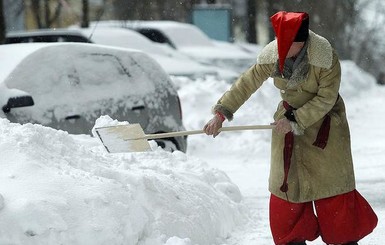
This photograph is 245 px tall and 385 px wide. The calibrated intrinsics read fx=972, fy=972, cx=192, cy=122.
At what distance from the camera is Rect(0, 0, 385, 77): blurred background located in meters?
33.2

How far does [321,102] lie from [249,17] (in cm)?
3408

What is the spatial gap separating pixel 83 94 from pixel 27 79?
588mm

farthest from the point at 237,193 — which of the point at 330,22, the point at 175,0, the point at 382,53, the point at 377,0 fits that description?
the point at 382,53

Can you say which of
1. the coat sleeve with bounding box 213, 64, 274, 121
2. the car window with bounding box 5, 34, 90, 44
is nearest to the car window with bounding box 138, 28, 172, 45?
the car window with bounding box 5, 34, 90, 44

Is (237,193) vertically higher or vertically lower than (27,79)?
lower

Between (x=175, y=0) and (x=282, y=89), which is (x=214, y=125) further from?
(x=175, y=0)

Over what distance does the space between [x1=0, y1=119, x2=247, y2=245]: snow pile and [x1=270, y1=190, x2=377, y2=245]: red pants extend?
1.81ft

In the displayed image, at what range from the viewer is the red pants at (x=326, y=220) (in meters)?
5.47

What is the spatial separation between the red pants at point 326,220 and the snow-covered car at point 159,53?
1106 cm

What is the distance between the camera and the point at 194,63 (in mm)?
17922

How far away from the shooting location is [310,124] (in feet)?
17.4

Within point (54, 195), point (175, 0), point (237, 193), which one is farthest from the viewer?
point (175, 0)

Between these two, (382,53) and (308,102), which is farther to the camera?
(382,53)

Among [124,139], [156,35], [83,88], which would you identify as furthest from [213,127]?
[156,35]
